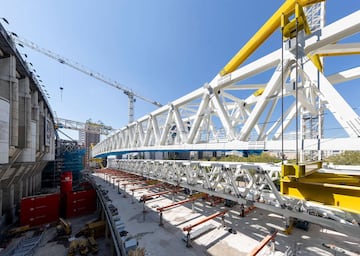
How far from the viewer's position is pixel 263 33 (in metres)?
5.61

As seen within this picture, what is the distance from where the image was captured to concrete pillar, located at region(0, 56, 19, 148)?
963 centimetres

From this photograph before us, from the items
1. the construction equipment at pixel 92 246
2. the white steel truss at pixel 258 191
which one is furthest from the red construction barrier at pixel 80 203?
the white steel truss at pixel 258 191

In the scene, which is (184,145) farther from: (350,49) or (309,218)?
(350,49)

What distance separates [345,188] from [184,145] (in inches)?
296

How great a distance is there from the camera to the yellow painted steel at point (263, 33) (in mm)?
4691

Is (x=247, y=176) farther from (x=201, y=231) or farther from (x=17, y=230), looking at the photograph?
(x=17, y=230)

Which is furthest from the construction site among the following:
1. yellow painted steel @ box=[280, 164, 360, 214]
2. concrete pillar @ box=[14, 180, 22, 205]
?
concrete pillar @ box=[14, 180, 22, 205]

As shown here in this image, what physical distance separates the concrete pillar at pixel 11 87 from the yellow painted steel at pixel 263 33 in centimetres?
1275

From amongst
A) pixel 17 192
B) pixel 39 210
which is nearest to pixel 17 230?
pixel 39 210

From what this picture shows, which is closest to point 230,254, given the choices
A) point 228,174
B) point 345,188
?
point 228,174

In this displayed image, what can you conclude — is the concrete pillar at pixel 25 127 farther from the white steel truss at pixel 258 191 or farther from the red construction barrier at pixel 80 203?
the white steel truss at pixel 258 191

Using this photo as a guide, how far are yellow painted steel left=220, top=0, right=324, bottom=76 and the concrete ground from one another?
722cm

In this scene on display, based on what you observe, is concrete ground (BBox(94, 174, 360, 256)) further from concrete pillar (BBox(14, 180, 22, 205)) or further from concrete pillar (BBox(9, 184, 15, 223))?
concrete pillar (BBox(14, 180, 22, 205))

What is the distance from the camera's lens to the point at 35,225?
14688 mm
